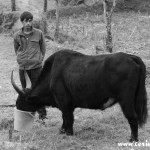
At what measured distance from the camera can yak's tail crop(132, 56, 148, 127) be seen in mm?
6695

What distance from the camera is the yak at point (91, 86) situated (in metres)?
6.63

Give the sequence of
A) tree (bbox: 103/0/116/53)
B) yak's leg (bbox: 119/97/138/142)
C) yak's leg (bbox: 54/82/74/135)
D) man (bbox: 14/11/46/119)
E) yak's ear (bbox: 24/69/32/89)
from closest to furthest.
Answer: yak's leg (bbox: 119/97/138/142) → yak's leg (bbox: 54/82/74/135) → man (bbox: 14/11/46/119) → yak's ear (bbox: 24/69/32/89) → tree (bbox: 103/0/116/53)

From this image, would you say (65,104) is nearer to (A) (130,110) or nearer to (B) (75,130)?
(B) (75,130)

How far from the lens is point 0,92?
36.6 ft

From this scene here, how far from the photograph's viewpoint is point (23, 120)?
7414 millimetres

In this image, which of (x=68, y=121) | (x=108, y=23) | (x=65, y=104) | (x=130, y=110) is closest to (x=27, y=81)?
(x=65, y=104)

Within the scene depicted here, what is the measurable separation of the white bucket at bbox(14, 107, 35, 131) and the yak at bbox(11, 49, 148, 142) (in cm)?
20

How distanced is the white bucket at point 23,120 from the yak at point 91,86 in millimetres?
202

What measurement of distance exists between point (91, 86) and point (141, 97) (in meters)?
0.83

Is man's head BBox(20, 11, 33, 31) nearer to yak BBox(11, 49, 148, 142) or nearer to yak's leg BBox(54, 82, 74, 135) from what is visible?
yak BBox(11, 49, 148, 142)

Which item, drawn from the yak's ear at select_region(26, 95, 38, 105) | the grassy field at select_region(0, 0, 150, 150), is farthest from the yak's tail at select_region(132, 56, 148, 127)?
the yak's ear at select_region(26, 95, 38, 105)

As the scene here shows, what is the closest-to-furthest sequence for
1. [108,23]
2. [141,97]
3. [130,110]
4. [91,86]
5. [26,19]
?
1. [130,110]
2. [141,97]
3. [91,86]
4. [26,19]
5. [108,23]

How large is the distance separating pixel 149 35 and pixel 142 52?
3926mm

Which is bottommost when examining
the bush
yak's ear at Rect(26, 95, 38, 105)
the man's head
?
the bush
